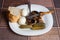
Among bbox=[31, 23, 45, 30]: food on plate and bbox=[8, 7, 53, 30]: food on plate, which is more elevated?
bbox=[8, 7, 53, 30]: food on plate

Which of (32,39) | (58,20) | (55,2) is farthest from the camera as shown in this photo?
(55,2)

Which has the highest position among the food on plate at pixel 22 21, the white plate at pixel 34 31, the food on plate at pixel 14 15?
the food on plate at pixel 14 15

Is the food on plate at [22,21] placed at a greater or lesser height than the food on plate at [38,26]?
greater

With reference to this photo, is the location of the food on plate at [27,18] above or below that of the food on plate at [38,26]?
above

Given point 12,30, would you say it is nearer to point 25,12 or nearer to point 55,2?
point 25,12

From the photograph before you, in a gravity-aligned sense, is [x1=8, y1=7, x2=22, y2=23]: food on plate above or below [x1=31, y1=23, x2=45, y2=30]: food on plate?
above

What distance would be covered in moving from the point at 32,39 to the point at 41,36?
0.15 feet

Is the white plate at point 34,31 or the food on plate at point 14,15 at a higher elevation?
the food on plate at point 14,15

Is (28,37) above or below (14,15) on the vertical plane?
below

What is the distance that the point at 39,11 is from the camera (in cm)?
87

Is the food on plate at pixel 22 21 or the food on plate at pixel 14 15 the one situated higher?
the food on plate at pixel 14 15

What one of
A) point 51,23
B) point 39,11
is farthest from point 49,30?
point 39,11

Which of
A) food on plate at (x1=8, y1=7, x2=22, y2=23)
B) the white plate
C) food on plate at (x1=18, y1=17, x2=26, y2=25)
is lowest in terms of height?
the white plate

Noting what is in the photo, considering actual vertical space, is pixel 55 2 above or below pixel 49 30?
above
